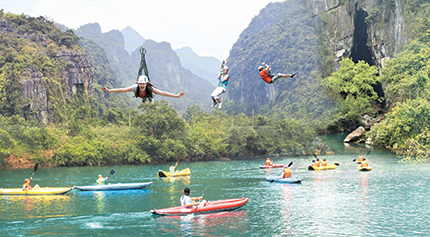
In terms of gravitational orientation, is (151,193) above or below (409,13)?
below

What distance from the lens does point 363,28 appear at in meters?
62.1

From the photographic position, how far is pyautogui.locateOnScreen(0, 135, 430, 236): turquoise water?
18.2 metres

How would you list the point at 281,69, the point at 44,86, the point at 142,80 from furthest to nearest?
the point at 281,69 → the point at 44,86 → the point at 142,80

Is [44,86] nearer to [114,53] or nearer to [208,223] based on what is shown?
[208,223]

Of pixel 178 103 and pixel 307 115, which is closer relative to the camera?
pixel 307 115

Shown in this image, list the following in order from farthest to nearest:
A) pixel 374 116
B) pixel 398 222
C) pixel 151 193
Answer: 1. pixel 374 116
2. pixel 151 193
3. pixel 398 222

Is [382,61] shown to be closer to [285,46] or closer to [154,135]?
[154,135]

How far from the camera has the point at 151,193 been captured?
90.8 feet

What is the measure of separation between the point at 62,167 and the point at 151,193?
2072 centimetres

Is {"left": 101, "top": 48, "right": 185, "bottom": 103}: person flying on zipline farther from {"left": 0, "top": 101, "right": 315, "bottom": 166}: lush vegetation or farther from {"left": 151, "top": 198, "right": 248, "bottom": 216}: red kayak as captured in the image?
{"left": 0, "top": 101, "right": 315, "bottom": 166}: lush vegetation

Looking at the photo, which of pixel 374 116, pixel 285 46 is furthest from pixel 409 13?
pixel 285 46

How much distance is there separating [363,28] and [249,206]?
48.7m

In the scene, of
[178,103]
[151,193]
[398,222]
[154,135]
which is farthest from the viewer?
[178,103]

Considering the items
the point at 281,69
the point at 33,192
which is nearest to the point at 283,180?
the point at 33,192
